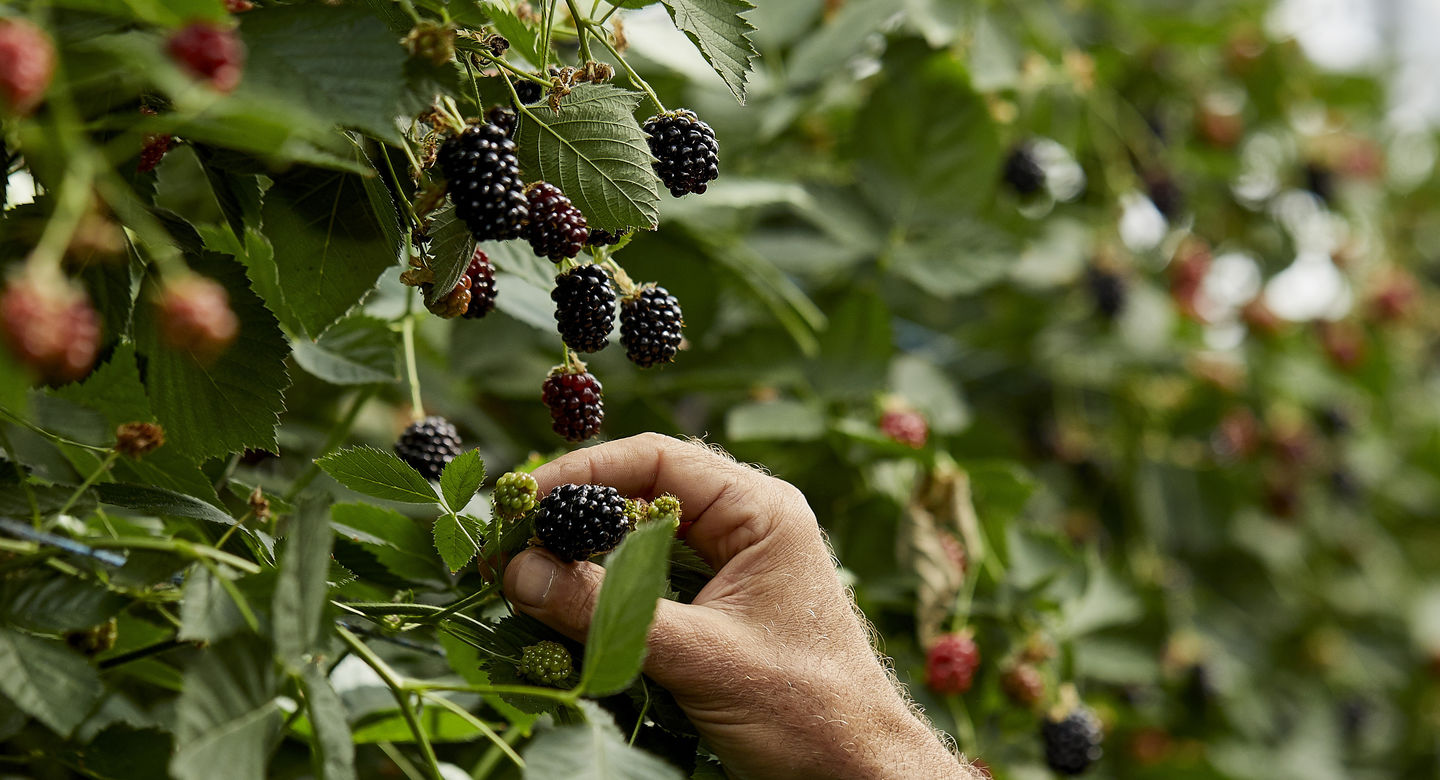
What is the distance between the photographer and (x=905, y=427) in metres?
1.44

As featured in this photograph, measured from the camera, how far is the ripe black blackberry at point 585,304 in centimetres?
70

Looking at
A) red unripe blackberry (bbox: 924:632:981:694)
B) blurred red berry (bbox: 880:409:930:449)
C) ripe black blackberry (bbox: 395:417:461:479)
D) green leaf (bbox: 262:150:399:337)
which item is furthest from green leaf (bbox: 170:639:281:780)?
blurred red berry (bbox: 880:409:930:449)

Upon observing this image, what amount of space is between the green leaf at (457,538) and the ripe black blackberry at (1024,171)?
130 cm

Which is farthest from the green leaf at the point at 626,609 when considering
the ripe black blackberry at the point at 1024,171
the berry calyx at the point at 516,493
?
the ripe black blackberry at the point at 1024,171

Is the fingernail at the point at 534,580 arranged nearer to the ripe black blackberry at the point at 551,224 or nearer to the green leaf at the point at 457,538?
the green leaf at the point at 457,538

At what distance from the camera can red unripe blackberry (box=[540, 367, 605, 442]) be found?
0.77m

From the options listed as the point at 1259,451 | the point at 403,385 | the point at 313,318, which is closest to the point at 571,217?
the point at 313,318

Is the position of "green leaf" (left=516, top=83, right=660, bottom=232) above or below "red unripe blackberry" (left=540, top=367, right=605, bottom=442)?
above

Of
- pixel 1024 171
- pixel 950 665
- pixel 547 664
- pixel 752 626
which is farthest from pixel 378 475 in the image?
pixel 1024 171

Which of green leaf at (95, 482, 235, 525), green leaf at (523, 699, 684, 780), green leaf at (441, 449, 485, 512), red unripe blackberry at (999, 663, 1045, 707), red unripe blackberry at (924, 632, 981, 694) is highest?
green leaf at (441, 449, 485, 512)

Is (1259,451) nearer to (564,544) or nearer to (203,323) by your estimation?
(564,544)

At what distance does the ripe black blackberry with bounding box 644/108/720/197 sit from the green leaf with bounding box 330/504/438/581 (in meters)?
0.35

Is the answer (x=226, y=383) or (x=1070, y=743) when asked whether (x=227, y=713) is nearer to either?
(x=226, y=383)

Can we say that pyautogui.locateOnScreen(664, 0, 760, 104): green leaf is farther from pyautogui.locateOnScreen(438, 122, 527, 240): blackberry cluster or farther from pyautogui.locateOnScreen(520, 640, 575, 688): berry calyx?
pyautogui.locateOnScreen(520, 640, 575, 688): berry calyx
